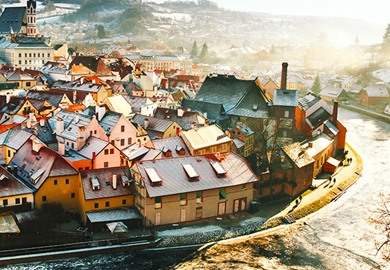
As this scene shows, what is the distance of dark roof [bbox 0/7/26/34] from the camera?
86188 mm

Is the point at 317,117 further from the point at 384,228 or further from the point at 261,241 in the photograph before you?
the point at 261,241

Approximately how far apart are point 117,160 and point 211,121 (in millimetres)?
13892

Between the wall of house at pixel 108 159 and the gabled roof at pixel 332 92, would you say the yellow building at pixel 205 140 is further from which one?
the gabled roof at pixel 332 92

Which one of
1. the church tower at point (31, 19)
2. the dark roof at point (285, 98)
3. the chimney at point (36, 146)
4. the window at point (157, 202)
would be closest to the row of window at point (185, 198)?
the window at point (157, 202)

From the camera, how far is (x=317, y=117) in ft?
168

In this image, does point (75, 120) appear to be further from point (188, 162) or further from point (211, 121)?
point (211, 121)

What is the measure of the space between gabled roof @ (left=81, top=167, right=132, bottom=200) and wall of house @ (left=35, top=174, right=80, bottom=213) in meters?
1.08

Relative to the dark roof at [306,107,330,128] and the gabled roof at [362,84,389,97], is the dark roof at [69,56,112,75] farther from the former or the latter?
the gabled roof at [362,84,389,97]

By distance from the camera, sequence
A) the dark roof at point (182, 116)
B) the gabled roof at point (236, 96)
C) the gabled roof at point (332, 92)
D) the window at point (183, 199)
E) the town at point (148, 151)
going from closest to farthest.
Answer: the town at point (148, 151)
the window at point (183, 199)
the dark roof at point (182, 116)
the gabled roof at point (236, 96)
the gabled roof at point (332, 92)

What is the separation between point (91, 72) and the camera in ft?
211

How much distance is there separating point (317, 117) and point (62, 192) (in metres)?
28.2

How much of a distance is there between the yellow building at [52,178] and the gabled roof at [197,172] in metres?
4.24

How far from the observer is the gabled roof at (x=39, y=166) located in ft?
102

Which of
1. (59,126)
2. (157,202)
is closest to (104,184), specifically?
(157,202)
